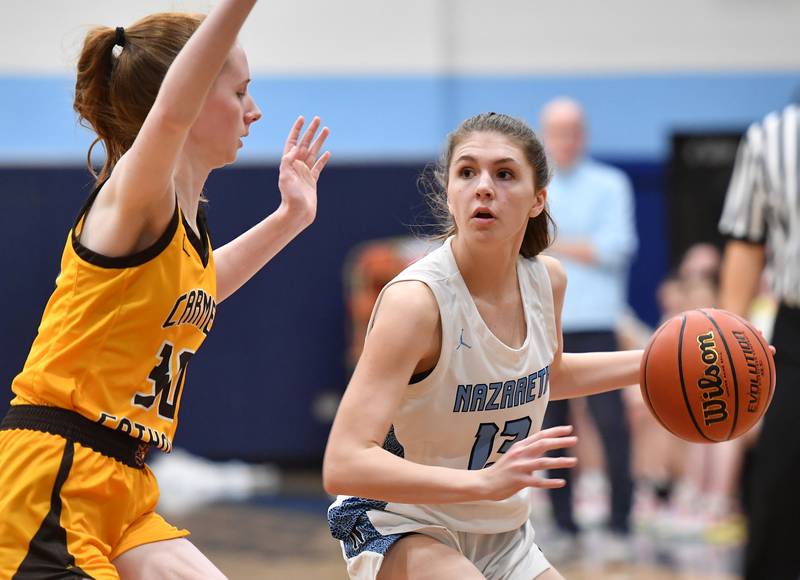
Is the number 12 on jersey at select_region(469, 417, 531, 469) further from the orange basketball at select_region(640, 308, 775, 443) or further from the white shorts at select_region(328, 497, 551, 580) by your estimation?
the orange basketball at select_region(640, 308, 775, 443)

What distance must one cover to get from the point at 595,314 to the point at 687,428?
3.27 metres

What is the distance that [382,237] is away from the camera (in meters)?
9.15

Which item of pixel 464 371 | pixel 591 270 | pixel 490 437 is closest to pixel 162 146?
pixel 464 371

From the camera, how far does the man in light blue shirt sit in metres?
6.38

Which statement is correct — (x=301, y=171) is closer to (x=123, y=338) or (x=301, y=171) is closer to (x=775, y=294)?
(x=123, y=338)

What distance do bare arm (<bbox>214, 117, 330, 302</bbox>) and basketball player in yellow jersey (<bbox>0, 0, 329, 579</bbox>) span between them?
40 centimetres

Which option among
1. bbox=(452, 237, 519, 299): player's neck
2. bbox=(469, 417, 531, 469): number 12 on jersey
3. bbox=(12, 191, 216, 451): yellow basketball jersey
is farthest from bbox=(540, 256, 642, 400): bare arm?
bbox=(12, 191, 216, 451): yellow basketball jersey

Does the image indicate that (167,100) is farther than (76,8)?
No

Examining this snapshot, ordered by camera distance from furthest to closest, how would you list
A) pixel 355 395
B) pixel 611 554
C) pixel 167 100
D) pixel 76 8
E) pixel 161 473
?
pixel 76 8
pixel 161 473
pixel 611 554
pixel 355 395
pixel 167 100

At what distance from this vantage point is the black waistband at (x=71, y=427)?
105 inches

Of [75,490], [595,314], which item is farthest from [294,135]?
[595,314]

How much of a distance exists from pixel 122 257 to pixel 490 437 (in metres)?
1.06

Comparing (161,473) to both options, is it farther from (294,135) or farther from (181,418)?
(294,135)

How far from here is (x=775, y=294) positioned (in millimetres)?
4551
